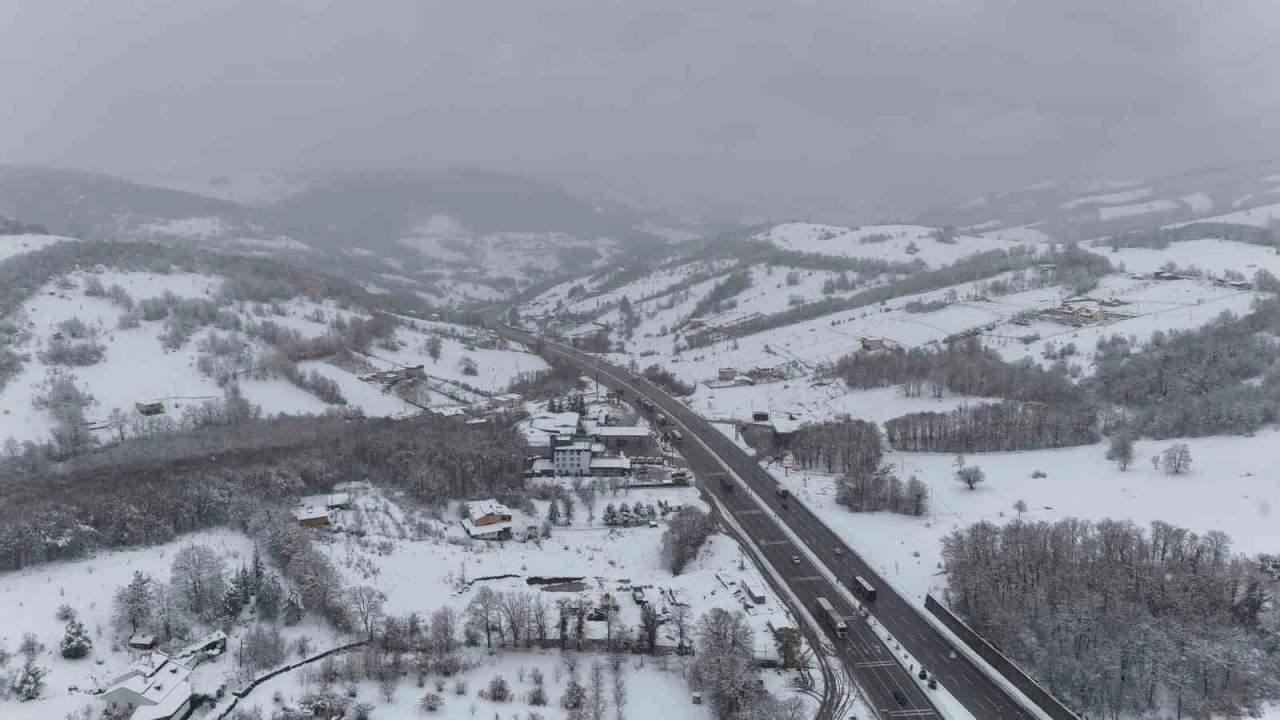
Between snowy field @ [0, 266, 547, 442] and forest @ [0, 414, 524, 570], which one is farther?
snowy field @ [0, 266, 547, 442]

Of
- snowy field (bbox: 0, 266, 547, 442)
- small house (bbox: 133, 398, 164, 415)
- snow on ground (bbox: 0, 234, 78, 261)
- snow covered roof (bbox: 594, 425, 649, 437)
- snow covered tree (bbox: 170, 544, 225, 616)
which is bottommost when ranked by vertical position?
snow covered tree (bbox: 170, 544, 225, 616)

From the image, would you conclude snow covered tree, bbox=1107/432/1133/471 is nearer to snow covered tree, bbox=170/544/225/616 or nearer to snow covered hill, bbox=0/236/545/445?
snow covered tree, bbox=170/544/225/616

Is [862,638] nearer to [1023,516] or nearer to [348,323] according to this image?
[1023,516]

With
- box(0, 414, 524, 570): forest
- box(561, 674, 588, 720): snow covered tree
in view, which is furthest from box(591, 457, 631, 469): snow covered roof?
box(561, 674, 588, 720): snow covered tree

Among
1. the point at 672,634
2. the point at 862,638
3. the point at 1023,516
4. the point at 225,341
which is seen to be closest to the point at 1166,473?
the point at 1023,516

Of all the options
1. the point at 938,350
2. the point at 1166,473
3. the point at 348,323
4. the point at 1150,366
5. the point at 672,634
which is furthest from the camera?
the point at 348,323

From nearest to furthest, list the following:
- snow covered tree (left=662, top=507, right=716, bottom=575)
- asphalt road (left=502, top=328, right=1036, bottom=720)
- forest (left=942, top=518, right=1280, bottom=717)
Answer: forest (left=942, top=518, right=1280, bottom=717) → asphalt road (left=502, top=328, right=1036, bottom=720) → snow covered tree (left=662, top=507, right=716, bottom=575)

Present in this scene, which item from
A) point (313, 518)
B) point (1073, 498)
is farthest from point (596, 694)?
point (1073, 498)
